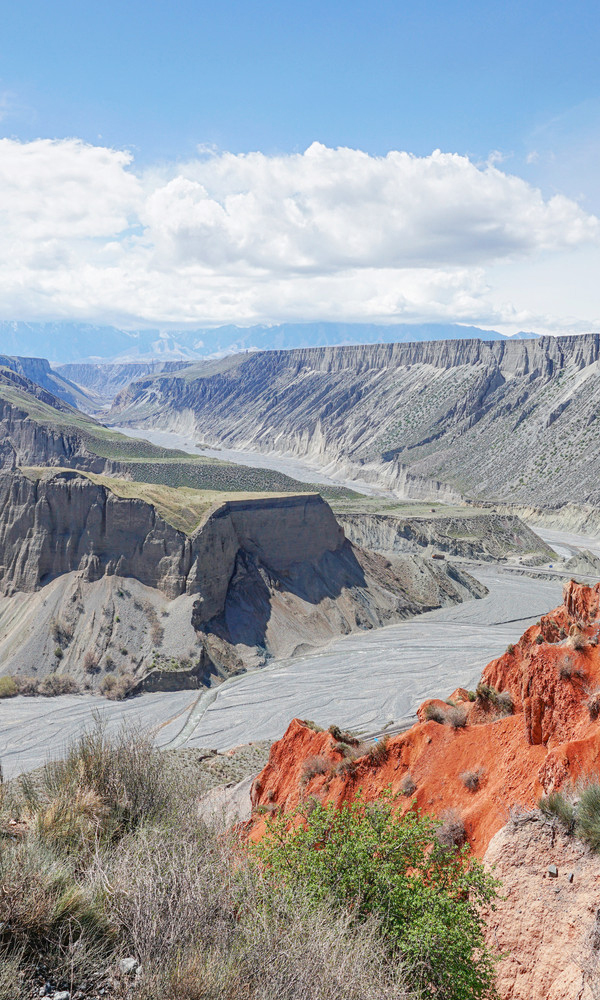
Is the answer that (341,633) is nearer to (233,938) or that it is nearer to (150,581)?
(150,581)

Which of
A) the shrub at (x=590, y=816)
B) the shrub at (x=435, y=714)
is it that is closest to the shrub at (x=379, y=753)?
the shrub at (x=435, y=714)

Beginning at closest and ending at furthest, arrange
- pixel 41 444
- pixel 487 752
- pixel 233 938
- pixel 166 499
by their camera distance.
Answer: pixel 233 938, pixel 487 752, pixel 166 499, pixel 41 444

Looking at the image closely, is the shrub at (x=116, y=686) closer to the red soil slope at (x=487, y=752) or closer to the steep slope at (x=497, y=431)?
the red soil slope at (x=487, y=752)

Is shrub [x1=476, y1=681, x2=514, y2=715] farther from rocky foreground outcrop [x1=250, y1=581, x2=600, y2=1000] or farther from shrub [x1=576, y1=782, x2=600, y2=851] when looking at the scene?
shrub [x1=576, y1=782, x2=600, y2=851]

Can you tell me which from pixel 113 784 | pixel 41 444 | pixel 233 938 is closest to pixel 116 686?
pixel 113 784

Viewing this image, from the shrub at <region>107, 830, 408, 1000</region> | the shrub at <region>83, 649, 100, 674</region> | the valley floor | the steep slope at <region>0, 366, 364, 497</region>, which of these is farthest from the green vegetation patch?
the steep slope at <region>0, 366, 364, 497</region>

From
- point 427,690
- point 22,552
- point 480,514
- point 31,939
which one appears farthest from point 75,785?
point 480,514
